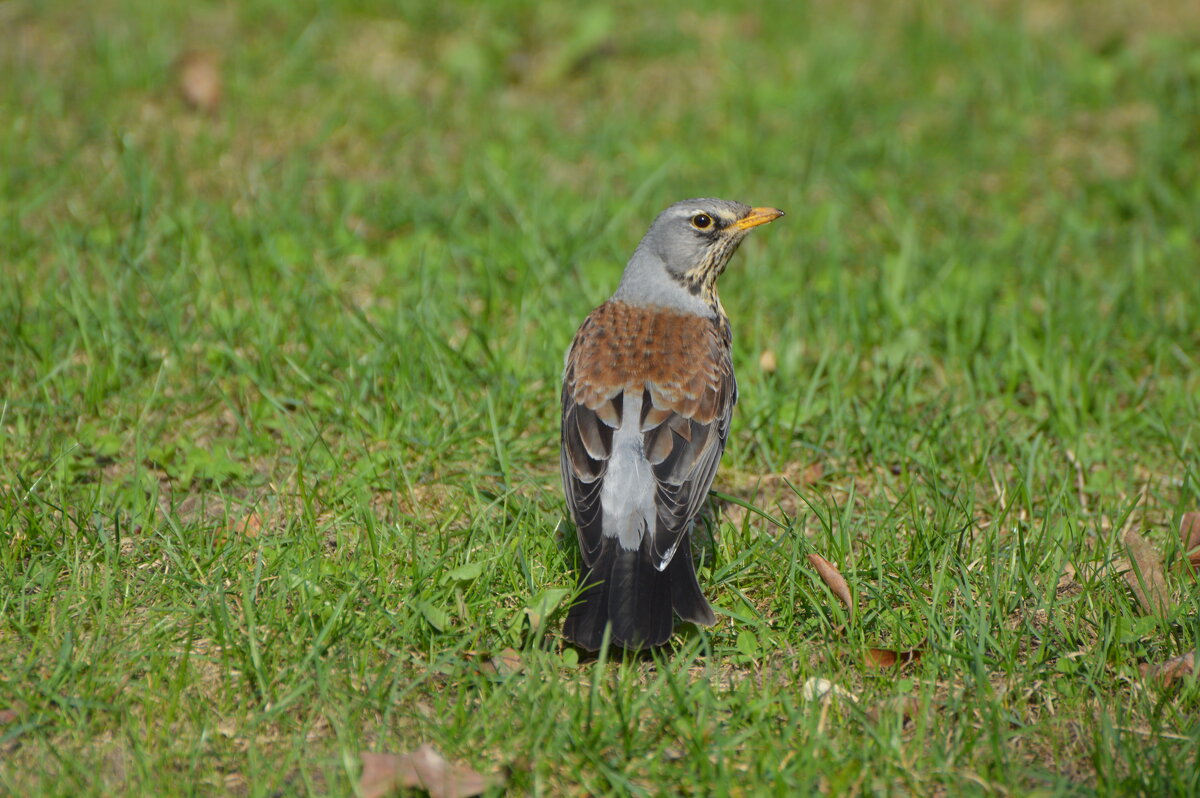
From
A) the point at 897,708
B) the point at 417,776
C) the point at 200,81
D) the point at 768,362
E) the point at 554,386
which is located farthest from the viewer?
the point at 200,81

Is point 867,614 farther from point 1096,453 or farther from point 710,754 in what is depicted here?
point 1096,453

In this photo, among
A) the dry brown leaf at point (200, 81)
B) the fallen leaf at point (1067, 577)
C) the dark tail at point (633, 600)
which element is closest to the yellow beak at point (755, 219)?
the dark tail at point (633, 600)

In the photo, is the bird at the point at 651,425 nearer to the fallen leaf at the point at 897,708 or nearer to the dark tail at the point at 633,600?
the dark tail at the point at 633,600

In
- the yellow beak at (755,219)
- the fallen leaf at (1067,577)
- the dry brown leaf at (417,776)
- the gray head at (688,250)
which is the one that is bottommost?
the dry brown leaf at (417,776)

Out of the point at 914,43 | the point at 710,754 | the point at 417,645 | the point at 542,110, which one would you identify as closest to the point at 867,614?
the point at 710,754

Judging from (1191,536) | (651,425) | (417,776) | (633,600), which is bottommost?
(417,776)

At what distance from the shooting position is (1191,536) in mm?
4773

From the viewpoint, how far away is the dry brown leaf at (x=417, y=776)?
11.3 feet

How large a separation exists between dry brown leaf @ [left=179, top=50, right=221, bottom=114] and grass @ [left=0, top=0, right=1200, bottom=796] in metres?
0.12

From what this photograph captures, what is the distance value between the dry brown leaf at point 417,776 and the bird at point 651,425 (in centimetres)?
67

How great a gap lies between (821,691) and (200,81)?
611 cm

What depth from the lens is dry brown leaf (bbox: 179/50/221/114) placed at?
799 centimetres

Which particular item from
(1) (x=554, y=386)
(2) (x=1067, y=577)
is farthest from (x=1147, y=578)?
(1) (x=554, y=386)

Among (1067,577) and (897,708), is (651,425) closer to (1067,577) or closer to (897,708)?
(897,708)
